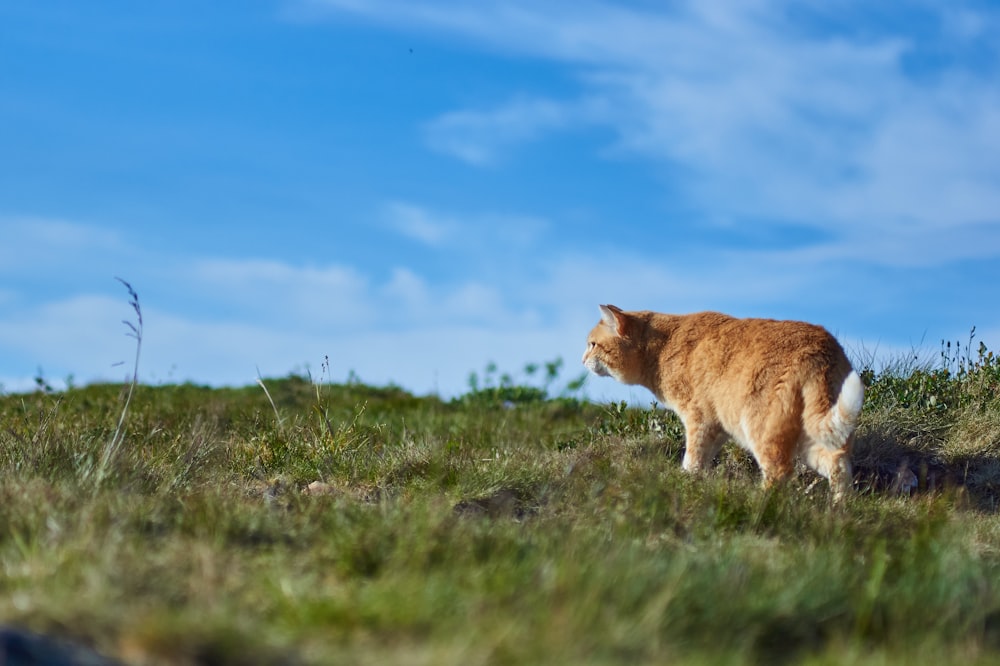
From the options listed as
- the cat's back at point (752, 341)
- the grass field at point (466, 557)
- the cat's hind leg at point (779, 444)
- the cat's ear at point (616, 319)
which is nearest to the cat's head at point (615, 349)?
the cat's ear at point (616, 319)

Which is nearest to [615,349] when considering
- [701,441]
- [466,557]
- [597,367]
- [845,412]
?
[597,367]

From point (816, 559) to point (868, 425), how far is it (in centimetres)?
450

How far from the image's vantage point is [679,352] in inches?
320

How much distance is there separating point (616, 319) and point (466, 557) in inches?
174

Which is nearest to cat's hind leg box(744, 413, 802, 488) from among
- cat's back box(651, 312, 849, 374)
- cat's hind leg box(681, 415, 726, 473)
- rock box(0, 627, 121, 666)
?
cat's back box(651, 312, 849, 374)

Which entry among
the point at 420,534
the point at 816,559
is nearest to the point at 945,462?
the point at 816,559

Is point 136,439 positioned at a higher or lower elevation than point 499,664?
higher

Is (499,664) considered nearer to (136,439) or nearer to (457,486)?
(457,486)

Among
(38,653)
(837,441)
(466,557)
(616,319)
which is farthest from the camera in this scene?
(616,319)

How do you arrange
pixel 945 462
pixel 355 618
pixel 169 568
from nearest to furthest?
pixel 355 618
pixel 169 568
pixel 945 462

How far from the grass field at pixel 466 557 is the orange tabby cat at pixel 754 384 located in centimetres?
37

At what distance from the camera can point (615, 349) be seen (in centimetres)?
859

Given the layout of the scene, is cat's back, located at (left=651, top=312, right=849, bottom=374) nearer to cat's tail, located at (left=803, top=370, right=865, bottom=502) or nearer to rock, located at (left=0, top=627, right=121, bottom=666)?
cat's tail, located at (left=803, top=370, right=865, bottom=502)

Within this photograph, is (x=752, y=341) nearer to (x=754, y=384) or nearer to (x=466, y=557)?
→ (x=754, y=384)
